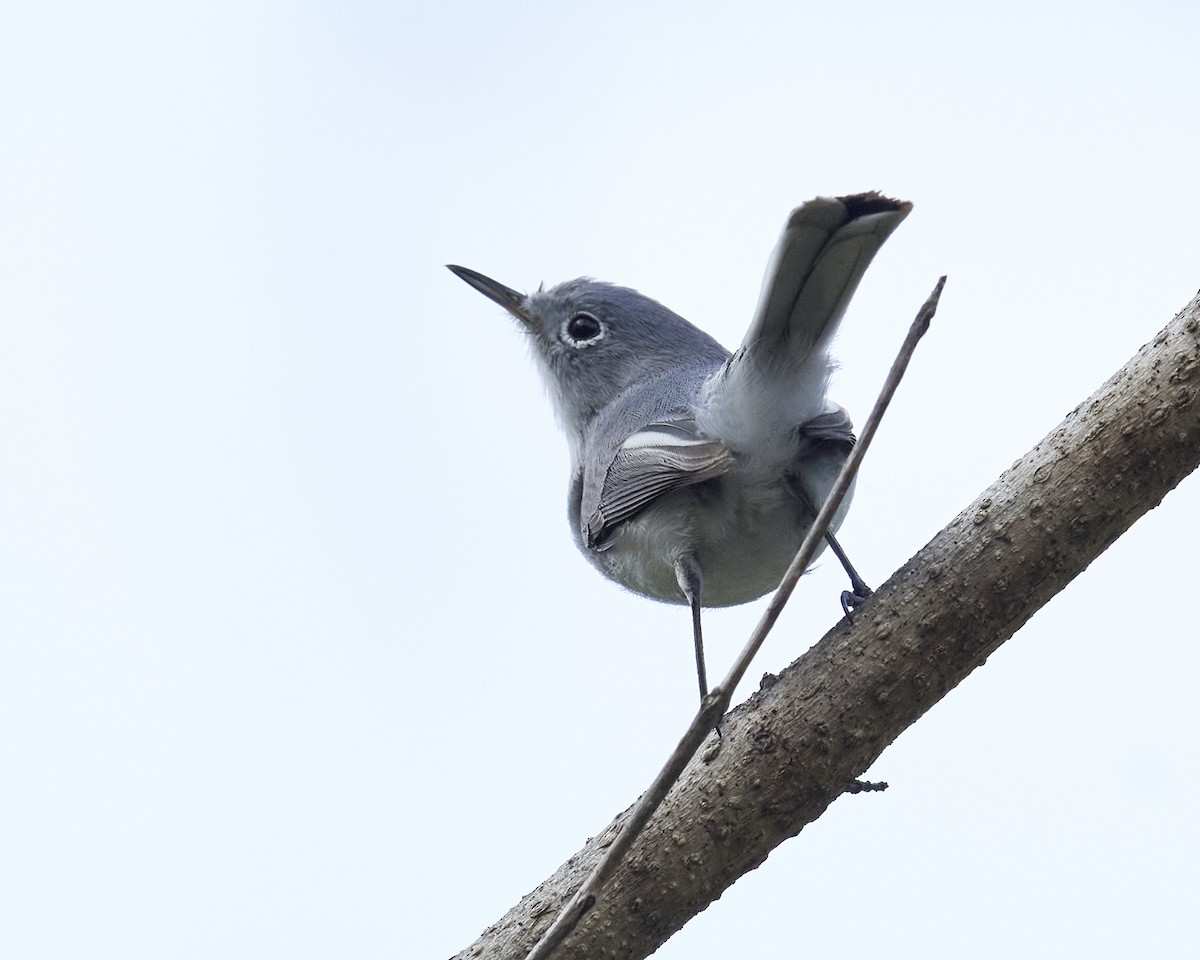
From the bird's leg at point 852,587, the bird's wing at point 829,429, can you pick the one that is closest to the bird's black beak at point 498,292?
the bird's wing at point 829,429

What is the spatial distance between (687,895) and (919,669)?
706 millimetres

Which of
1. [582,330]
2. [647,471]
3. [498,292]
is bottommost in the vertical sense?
[647,471]

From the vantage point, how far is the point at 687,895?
264 centimetres

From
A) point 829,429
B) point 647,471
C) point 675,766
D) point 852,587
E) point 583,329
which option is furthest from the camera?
point 583,329

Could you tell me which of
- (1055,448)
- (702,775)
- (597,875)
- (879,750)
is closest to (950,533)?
(1055,448)

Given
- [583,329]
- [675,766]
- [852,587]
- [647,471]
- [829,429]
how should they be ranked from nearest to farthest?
[675,766], [852,587], [829,429], [647,471], [583,329]

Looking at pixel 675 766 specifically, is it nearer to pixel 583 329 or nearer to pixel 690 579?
pixel 690 579

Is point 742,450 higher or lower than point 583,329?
lower

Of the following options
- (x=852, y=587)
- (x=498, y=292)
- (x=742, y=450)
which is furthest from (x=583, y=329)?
(x=852, y=587)

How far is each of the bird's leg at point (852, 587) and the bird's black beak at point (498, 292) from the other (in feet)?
6.98

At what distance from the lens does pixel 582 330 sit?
469 centimetres

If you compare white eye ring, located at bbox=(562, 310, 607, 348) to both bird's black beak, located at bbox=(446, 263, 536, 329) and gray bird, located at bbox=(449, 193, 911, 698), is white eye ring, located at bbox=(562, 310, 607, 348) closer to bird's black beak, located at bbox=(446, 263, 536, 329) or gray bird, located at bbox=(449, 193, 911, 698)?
bird's black beak, located at bbox=(446, 263, 536, 329)

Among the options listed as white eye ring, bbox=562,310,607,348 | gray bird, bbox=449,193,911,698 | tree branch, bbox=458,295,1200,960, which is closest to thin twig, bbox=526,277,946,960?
tree branch, bbox=458,295,1200,960

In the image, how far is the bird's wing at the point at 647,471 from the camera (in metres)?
3.32
